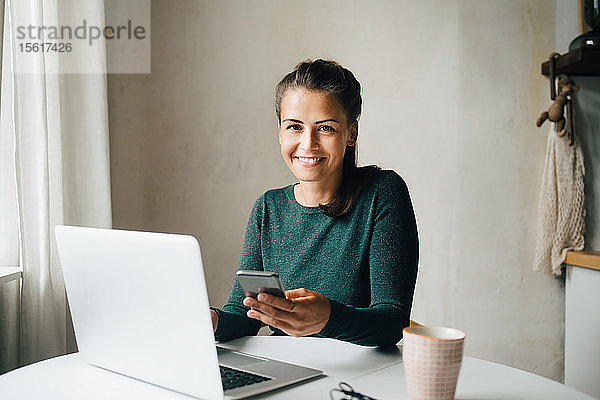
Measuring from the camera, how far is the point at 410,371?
0.85m

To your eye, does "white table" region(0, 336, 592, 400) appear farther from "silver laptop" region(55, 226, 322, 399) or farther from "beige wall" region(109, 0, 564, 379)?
"beige wall" region(109, 0, 564, 379)

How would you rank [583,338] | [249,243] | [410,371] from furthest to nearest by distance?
[583,338] → [249,243] → [410,371]

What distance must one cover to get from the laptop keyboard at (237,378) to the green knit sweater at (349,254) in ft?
0.73

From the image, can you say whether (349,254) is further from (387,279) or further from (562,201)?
(562,201)

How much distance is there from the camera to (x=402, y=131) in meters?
2.40

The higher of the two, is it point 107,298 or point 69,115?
point 69,115

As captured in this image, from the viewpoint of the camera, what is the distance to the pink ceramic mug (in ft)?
2.69

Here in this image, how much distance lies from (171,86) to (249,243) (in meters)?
1.18

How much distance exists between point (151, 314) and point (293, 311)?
0.22 m

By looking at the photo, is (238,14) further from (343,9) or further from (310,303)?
(310,303)

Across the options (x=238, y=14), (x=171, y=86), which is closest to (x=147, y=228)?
(x=171, y=86)

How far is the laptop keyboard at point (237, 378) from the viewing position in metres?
0.94

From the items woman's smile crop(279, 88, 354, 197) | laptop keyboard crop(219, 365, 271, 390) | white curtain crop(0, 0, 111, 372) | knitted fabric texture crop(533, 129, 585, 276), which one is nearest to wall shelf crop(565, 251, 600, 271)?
knitted fabric texture crop(533, 129, 585, 276)

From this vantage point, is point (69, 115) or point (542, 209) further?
point (542, 209)
